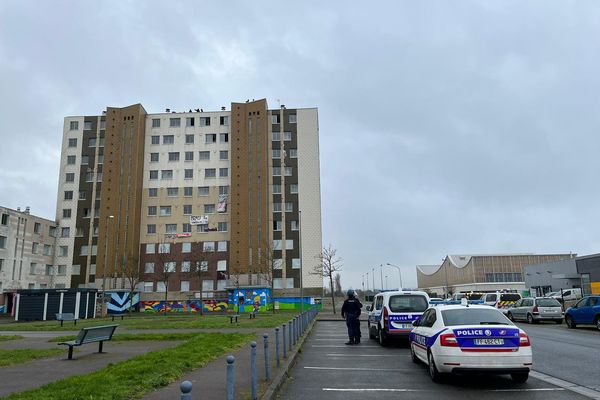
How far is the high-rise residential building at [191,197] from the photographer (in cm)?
6594

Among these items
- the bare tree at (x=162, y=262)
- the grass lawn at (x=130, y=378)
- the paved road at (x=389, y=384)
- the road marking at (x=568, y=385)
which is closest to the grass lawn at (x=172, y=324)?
the grass lawn at (x=130, y=378)

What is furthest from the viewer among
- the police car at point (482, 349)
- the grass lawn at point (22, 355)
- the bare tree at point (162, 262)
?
the bare tree at point (162, 262)

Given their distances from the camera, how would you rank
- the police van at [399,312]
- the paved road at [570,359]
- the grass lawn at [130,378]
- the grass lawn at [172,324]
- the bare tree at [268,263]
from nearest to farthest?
the grass lawn at [130,378]
the paved road at [570,359]
the police van at [399,312]
the grass lawn at [172,324]
the bare tree at [268,263]

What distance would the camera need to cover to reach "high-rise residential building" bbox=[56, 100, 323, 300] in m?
65.9

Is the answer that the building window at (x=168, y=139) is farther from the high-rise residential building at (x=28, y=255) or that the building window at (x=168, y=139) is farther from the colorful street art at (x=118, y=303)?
the colorful street art at (x=118, y=303)

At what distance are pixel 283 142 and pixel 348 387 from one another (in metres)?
62.2

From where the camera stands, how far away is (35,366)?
1125 cm

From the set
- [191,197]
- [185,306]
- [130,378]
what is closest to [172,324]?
[130,378]

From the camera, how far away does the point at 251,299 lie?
5359 cm

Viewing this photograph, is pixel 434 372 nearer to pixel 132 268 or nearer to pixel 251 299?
pixel 251 299

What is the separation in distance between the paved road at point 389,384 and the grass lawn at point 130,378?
2204 millimetres

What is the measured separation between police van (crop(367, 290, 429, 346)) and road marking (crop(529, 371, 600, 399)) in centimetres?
523

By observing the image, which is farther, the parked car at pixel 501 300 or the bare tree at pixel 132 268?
the bare tree at pixel 132 268

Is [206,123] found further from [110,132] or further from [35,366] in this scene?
[35,366]
